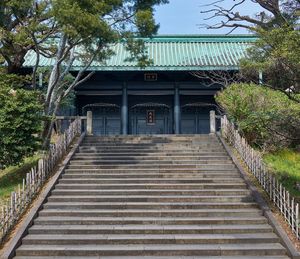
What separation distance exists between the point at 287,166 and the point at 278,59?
6.70 metres

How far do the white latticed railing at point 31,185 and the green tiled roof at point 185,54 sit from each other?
21.5ft

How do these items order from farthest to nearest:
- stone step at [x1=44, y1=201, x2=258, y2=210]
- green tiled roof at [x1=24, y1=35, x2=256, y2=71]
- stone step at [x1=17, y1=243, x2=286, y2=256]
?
green tiled roof at [x1=24, y1=35, x2=256, y2=71] → stone step at [x1=44, y1=201, x2=258, y2=210] → stone step at [x1=17, y1=243, x2=286, y2=256]

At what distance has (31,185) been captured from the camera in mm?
11094

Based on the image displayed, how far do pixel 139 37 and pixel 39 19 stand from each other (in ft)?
11.1

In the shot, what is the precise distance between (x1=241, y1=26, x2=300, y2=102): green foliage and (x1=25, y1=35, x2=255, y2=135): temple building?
12.9 metres

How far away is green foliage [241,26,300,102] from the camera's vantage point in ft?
25.2

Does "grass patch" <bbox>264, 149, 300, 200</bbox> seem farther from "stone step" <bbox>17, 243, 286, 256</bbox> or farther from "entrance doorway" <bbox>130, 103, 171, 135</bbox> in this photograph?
"entrance doorway" <bbox>130, 103, 171, 135</bbox>

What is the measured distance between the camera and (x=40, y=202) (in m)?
10.7

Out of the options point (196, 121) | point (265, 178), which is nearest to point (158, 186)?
point (265, 178)

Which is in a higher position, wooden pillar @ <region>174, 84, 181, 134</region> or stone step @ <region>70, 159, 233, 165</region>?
wooden pillar @ <region>174, 84, 181, 134</region>

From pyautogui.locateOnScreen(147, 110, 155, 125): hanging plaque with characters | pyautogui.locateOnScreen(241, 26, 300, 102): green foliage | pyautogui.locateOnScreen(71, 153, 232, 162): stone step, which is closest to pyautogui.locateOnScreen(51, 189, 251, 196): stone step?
pyautogui.locateOnScreen(71, 153, 232, 162): stone step

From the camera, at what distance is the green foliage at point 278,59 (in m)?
7.67

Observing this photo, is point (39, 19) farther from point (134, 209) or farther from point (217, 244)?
point (217, 244)

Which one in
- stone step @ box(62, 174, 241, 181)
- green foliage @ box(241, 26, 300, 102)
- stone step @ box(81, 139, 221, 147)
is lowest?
stone step @ box(62, 174, 241, 181)
